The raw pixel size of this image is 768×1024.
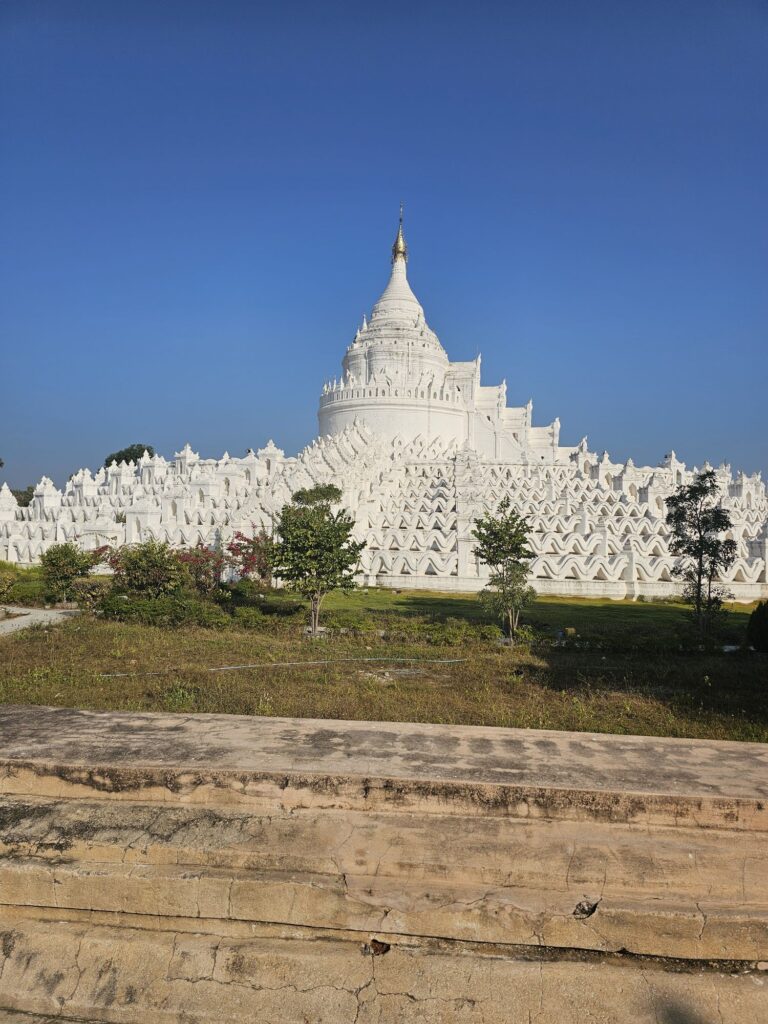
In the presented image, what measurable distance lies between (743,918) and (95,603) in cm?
1811

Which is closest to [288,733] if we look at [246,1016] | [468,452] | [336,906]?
[336,906]

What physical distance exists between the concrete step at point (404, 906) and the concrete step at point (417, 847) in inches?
2.5

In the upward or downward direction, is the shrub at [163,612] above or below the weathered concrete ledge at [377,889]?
above

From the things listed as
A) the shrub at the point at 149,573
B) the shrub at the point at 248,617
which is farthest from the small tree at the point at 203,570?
the shrub at the point at 248,617

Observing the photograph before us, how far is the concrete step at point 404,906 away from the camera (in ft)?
12.9

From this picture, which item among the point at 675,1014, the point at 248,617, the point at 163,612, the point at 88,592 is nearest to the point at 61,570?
the point at 88,592

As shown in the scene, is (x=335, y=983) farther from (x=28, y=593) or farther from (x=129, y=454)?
(x=129, y=454)

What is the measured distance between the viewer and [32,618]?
17953mm

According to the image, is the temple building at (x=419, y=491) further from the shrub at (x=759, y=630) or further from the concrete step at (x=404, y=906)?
the concrete step at (x=404, y=906)

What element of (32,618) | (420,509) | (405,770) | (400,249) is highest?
(400,249)

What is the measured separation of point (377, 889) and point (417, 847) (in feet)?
1.07

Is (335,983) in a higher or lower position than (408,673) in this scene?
lower

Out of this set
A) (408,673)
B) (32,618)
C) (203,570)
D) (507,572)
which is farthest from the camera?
(203,570)

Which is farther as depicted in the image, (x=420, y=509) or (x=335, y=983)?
(x=420, y=509)
